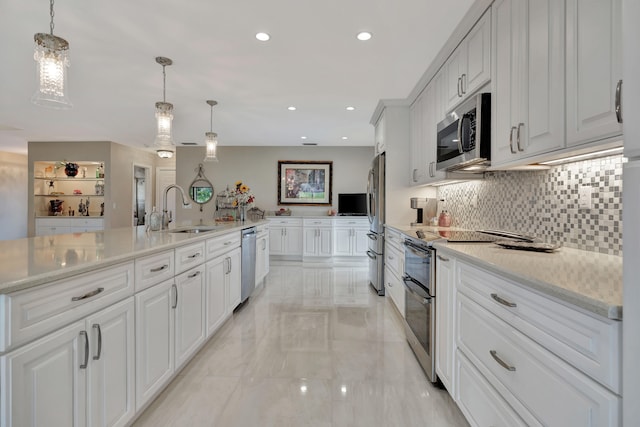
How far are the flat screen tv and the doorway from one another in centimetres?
508

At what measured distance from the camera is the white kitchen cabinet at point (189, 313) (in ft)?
6.54

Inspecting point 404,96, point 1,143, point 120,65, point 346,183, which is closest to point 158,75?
point 120,65

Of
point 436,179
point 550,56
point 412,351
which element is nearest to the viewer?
point 550,56

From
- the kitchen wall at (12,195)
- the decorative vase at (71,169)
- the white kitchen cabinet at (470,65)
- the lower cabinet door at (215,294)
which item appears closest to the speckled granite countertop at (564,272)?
the white kitchen cabinet at (470,65)

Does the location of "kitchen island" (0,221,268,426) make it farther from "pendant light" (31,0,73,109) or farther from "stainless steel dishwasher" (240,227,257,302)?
"stainless steel dishwasher" (240,227,257,302)

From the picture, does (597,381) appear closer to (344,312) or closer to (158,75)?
(344,312)

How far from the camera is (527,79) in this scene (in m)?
1.61

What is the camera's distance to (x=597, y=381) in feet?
2.58

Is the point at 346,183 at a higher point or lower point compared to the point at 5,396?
higher

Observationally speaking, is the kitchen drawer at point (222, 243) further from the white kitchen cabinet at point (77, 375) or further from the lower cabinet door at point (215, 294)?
the white kitchen cabinet at point (77, 375)

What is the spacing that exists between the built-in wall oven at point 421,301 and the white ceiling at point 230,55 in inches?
63.1

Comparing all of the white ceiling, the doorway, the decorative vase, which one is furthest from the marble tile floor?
the decorative vase

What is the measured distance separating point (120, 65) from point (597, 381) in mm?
3878

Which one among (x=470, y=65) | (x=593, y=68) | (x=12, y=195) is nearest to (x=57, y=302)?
(x=593, y=68)
